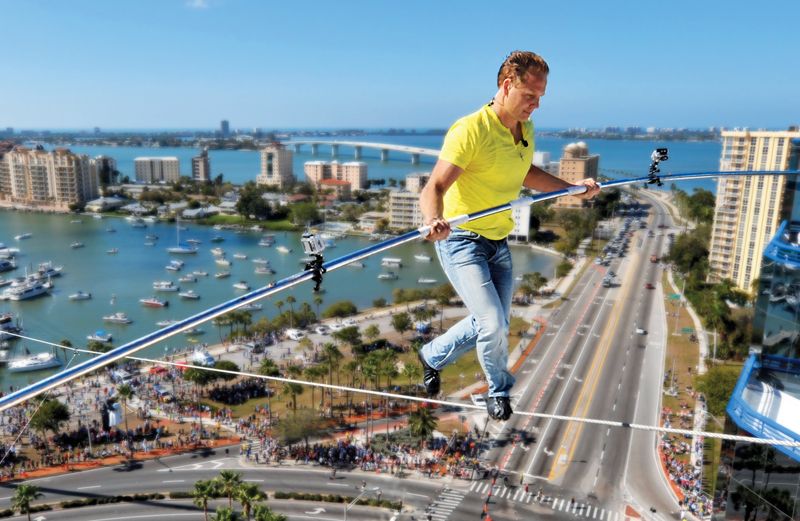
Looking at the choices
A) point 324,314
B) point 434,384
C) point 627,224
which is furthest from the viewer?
point 627,224

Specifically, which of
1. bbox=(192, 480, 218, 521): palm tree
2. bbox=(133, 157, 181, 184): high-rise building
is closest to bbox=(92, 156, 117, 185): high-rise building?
bbox=(133, 157, 181, 184): high-rise building

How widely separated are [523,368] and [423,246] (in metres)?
13.6

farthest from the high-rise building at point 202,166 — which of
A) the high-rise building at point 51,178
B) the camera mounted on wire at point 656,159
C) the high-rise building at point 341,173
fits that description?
the camera mounted on wire at point 656,159

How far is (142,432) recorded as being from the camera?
887 centimetres

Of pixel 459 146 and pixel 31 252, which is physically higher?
pixel 459 146

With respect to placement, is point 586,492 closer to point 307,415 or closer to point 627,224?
point 307,415

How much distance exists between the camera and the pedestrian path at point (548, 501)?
22.7 feet

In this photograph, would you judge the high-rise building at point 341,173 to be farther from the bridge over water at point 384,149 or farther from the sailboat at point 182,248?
the sailboat at point 182,248

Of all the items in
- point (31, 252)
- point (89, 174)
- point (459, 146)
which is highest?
point (459, 146)

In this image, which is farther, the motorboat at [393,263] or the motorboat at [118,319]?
the motorboat at [393,263]

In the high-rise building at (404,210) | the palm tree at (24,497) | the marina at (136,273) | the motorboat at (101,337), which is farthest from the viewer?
the high-rise building at (404,210)

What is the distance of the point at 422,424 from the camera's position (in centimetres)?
814

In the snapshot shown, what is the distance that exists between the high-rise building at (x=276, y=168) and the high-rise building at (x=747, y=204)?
92.1 ft

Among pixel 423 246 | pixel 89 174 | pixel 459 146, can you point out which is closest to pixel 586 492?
pixel 459 146
